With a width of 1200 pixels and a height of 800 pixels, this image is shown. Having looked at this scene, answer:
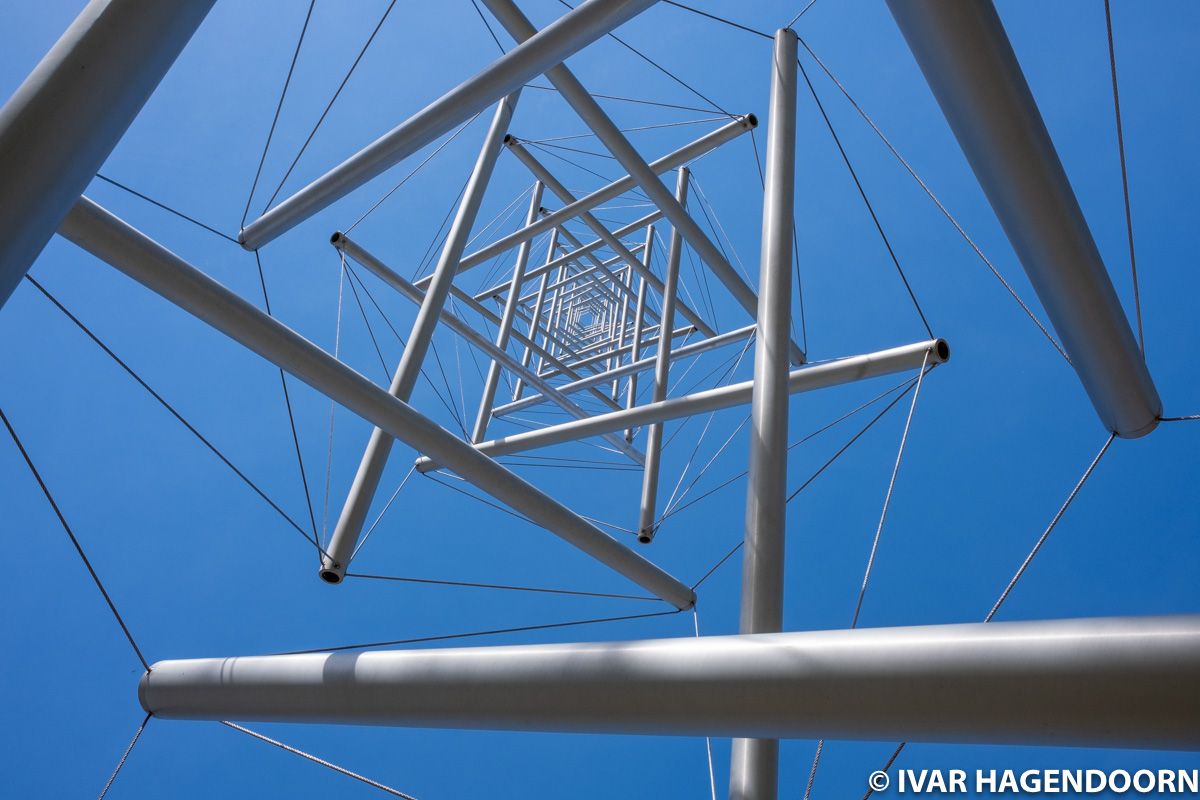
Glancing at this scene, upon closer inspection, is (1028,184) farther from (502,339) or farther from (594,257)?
Answer: (594,257)

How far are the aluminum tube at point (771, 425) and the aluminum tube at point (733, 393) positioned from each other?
0.37 meters

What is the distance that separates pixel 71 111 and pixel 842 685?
2.39 meters

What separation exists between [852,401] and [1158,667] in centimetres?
2092

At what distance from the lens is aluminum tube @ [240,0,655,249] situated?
5.01 m

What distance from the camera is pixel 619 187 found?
1012 cm

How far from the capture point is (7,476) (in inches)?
765

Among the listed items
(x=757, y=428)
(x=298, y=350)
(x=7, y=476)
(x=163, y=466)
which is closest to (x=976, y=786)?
(x=757, y=428)

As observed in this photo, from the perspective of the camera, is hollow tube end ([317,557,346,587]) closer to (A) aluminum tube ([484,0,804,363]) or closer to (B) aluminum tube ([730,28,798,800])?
(B) aluminum tube ([730,28,798,800])

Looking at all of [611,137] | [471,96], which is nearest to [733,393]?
[611,137]

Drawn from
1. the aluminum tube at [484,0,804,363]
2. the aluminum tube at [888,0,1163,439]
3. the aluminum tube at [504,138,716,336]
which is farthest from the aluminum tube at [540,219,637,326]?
the aluminum tube at [888,0,1163,439]

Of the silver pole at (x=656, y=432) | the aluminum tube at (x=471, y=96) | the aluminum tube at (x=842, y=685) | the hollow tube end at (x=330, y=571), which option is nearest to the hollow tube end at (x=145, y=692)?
the hollow tube end at (x=330, y=571)

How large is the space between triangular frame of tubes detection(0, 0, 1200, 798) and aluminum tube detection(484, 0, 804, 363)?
29 millimetres

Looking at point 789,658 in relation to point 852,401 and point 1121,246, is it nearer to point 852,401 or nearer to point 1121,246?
point 852,401

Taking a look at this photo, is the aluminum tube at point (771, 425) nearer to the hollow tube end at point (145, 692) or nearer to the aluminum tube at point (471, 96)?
the aluminum tube at point (471, 96)
